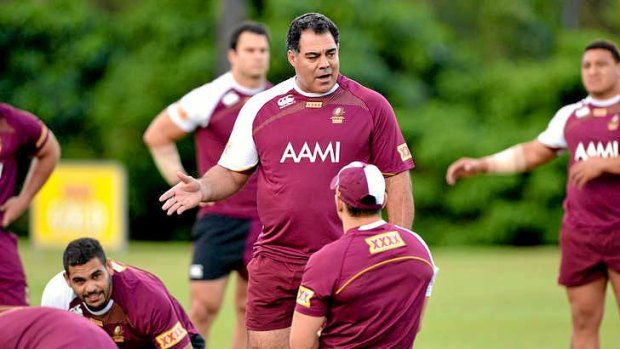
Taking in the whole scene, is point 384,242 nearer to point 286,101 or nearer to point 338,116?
point 338,116

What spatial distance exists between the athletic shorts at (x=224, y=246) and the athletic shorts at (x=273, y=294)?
2171mm

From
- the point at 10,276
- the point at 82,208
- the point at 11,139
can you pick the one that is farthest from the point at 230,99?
the point at 82,208

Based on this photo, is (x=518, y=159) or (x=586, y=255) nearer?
(x=586, y=255)

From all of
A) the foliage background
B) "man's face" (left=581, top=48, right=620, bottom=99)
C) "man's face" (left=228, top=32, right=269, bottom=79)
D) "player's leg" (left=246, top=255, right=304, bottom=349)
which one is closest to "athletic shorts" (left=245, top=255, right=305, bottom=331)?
"player's leg" (left=246, top=255, right=304, bottom=349)

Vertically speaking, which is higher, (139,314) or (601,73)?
(601,73)

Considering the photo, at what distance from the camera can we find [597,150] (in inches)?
349

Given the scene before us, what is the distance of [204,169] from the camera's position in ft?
30.7

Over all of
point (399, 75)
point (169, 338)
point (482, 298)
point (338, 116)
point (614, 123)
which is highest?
point (338, 116)

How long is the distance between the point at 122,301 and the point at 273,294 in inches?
33.2

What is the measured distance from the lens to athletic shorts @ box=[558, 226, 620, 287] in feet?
29.0

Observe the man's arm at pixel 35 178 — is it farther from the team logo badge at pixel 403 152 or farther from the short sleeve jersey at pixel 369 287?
the short sleeve jersey at pixel 369 287

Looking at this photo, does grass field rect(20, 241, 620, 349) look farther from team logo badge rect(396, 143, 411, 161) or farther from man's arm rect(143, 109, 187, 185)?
team logo badge rect(396, 143, 411, 161)

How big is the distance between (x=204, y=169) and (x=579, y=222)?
2651 millimetres

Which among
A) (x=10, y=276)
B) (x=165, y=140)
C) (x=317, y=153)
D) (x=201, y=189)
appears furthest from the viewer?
(x=165, y=140)
